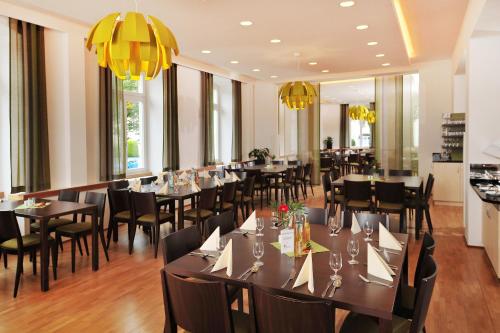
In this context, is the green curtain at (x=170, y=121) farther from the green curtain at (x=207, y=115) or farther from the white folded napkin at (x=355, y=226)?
the white folded napkin at (x=355, y=226)

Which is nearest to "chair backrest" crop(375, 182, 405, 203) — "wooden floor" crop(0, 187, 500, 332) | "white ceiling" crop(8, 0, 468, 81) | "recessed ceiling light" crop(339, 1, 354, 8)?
"wooden floor" crop(0, 187, 500, 332)

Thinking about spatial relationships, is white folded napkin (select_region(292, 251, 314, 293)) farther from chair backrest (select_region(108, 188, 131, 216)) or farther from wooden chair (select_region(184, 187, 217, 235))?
chair backrest (select_region(108, 188, 131, 216))

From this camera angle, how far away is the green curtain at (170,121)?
7801mm

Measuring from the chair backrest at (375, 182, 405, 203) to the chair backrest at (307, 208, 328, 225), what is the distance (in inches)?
84.8

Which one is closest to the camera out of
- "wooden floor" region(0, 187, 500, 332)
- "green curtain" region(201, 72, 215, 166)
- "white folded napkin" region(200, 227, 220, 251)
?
"white folded napkin" region(200, 227, 220, 251)

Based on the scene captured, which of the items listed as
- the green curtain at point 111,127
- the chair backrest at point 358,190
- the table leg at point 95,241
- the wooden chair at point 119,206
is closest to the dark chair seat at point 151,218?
the wooden chair at point 119,206

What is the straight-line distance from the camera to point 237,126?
10539mm

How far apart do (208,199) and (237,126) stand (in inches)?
213

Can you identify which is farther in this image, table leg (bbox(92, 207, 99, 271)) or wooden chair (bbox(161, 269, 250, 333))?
table leg (bbox(92, 207, 99, 271))

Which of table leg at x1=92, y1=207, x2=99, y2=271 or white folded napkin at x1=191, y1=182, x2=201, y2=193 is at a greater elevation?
white folded napkin at x1=191, y1=182, x2=201, y2=193

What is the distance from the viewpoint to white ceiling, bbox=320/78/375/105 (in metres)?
12.2

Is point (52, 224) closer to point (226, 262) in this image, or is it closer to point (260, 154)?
point (226, 262)

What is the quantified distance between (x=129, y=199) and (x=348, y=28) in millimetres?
3999

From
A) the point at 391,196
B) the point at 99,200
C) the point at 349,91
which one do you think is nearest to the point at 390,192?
the point at 391,196
